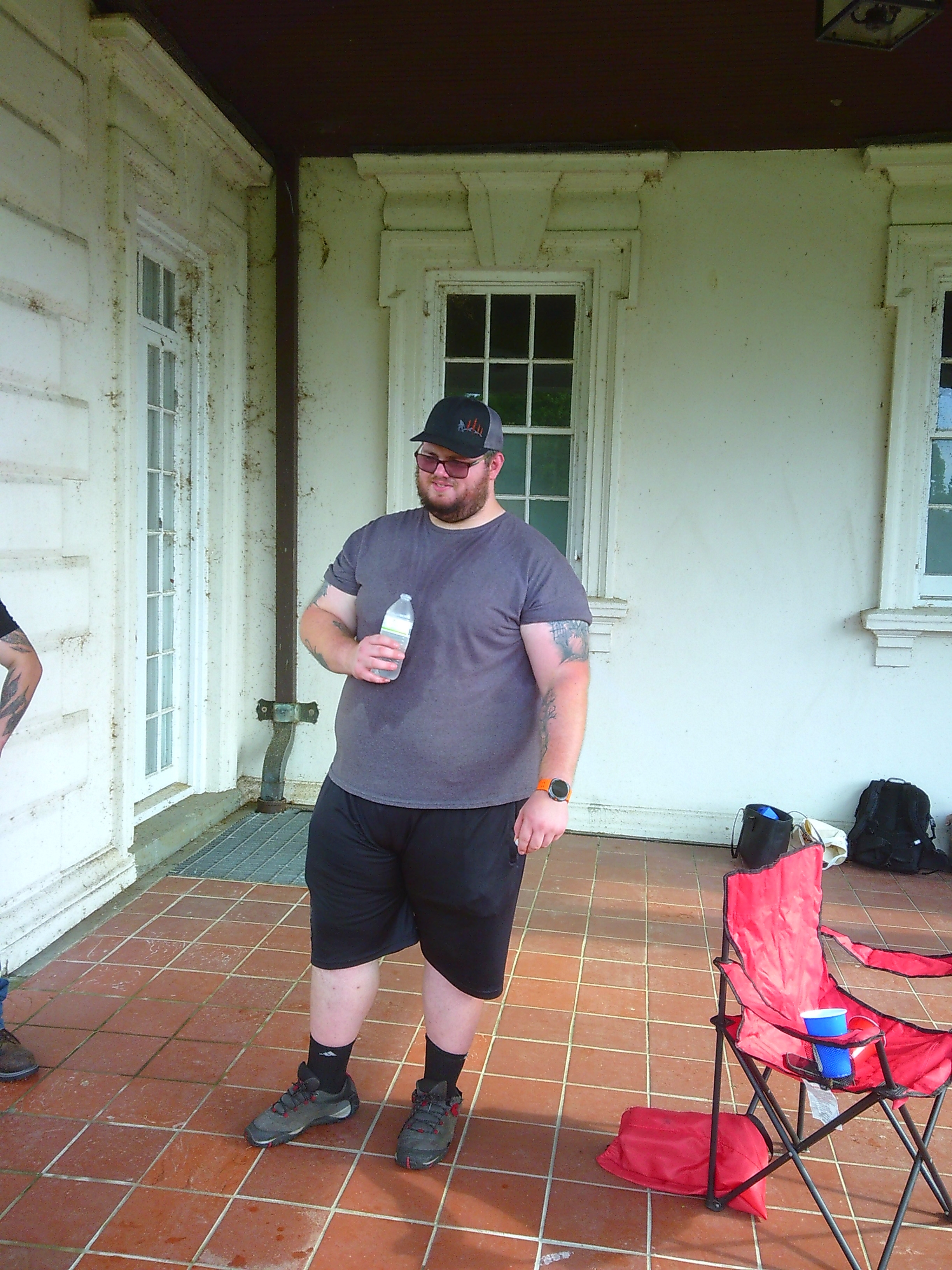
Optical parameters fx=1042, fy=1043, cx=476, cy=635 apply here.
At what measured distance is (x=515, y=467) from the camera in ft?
20.6

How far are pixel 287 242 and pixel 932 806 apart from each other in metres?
4.94

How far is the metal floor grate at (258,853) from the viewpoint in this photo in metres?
5.16

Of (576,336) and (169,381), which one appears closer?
(169,381)

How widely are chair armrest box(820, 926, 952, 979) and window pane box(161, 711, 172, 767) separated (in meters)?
3.95

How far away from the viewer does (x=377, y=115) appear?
219 inches

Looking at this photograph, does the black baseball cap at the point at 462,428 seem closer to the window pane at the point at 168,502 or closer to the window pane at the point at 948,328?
the window pane at the point at 168,502

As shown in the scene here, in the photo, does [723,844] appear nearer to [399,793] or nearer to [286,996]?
[286,996]

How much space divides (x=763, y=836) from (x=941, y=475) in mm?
2289

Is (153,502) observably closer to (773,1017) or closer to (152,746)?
(152,746)

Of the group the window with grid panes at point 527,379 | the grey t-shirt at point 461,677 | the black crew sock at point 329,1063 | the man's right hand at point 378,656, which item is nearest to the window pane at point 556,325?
the window with grid panes at point 527,379

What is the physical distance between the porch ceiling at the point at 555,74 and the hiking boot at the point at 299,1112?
424 centimetres

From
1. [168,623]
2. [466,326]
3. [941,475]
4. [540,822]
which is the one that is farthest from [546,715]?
[941,475]

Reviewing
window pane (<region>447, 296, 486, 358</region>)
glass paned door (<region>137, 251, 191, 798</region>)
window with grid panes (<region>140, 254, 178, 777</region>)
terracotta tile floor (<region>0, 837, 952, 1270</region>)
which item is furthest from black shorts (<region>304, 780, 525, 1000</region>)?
window pane (<region>447, 296, 486, 358</region>)

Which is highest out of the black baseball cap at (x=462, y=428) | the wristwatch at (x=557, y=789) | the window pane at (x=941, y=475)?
the window pane at (x=941, y=475)
